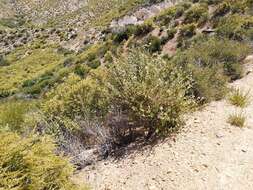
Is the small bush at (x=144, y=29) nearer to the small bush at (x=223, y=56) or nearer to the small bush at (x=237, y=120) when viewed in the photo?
the small bush at (x=223, y=56)

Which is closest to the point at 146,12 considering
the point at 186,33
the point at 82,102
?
the point at 186,33

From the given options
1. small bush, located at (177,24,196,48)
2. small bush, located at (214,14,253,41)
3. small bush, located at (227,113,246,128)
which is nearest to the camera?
small bush, located at (227,113,246,128)

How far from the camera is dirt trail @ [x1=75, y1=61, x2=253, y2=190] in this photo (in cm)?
643

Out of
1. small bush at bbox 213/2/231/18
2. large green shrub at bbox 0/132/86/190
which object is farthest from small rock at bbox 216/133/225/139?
small bush at bbox 213/2/231/18

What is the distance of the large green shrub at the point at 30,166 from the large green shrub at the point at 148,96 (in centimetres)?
219

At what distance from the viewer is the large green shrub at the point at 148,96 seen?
7.61m

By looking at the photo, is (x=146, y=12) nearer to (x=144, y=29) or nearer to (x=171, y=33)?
(x=144, y=29)

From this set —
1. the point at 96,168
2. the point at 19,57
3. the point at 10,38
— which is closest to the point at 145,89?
the point at 96,168

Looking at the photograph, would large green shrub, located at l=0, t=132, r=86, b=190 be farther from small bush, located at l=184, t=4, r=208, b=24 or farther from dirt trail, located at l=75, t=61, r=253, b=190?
small bush, located at l=184, t=4, r=208, b=24

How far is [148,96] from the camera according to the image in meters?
7.52

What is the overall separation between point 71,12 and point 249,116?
261 feet

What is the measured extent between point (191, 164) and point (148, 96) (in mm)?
1439

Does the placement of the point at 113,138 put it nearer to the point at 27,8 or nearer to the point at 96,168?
the point at 96,168

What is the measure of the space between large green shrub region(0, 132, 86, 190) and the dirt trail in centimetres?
126
